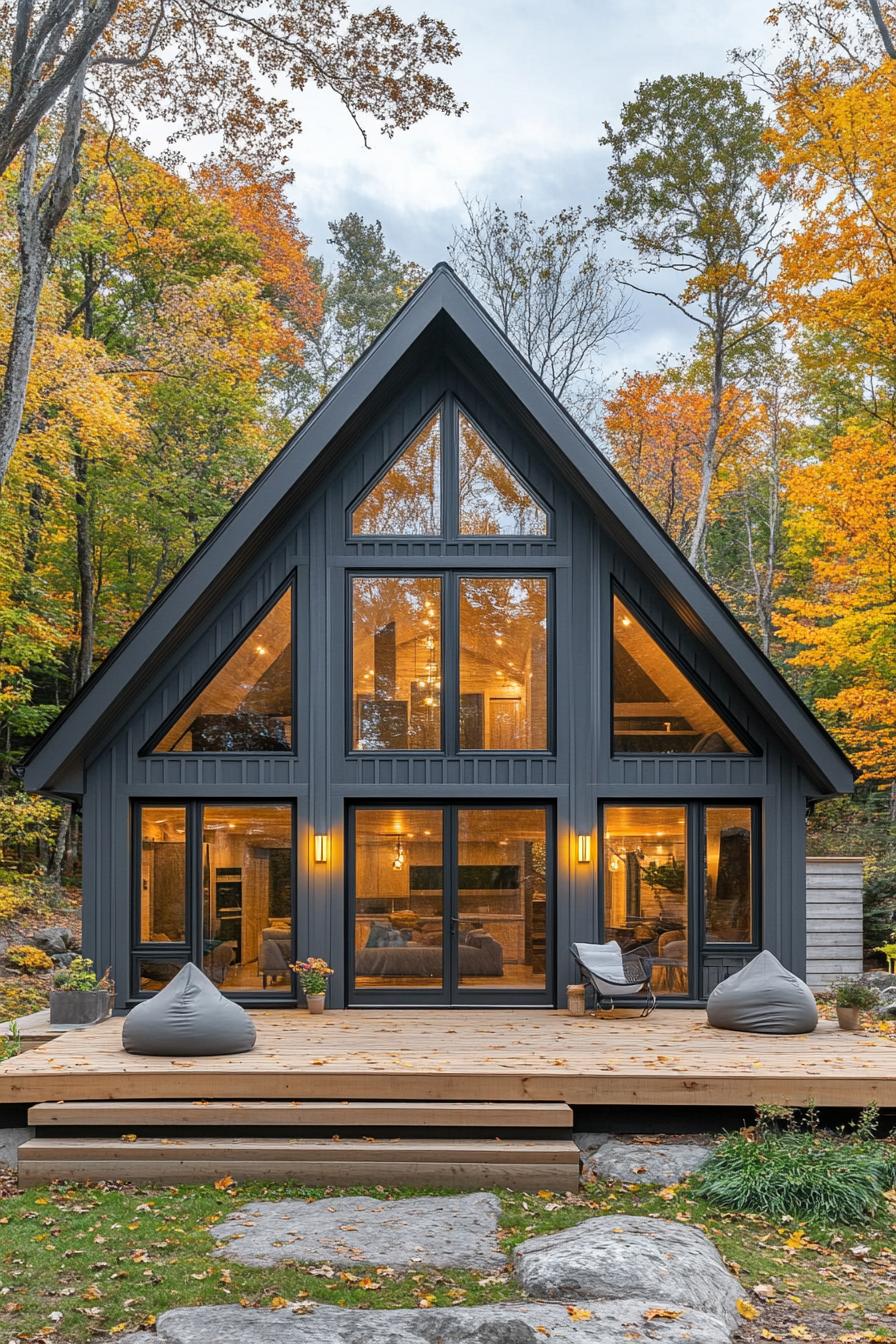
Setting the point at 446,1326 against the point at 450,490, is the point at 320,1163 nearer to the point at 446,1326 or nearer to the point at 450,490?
the point at 446,1326

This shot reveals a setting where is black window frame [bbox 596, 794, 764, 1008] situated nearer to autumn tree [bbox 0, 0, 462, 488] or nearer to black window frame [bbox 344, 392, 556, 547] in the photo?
black window frame [bbox 344, 392, 556, 547]

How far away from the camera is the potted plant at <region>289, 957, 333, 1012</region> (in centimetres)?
991

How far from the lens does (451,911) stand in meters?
10.3

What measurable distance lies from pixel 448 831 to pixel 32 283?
6.70 meters

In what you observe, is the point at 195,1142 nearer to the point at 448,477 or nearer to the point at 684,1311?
the point at 684,1311

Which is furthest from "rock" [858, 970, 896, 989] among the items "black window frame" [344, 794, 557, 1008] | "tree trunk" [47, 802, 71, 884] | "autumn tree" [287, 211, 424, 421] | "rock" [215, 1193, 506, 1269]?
"autumn tree" [287, 211, 424, 421]

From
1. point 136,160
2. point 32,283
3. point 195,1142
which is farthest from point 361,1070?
point 136,160

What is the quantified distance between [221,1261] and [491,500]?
7.07 meters

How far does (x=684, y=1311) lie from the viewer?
4918mm

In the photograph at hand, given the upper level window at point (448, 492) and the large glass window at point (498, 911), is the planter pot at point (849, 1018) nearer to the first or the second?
the large glass window at point (498, 911)

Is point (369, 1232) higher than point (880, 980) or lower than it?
higher

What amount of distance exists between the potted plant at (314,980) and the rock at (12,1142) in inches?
109

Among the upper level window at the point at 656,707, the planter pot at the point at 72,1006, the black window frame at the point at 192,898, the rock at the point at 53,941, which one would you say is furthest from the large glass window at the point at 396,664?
the rock at the point at 53,941

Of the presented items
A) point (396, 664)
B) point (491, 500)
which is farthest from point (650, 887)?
point (491, 500)
